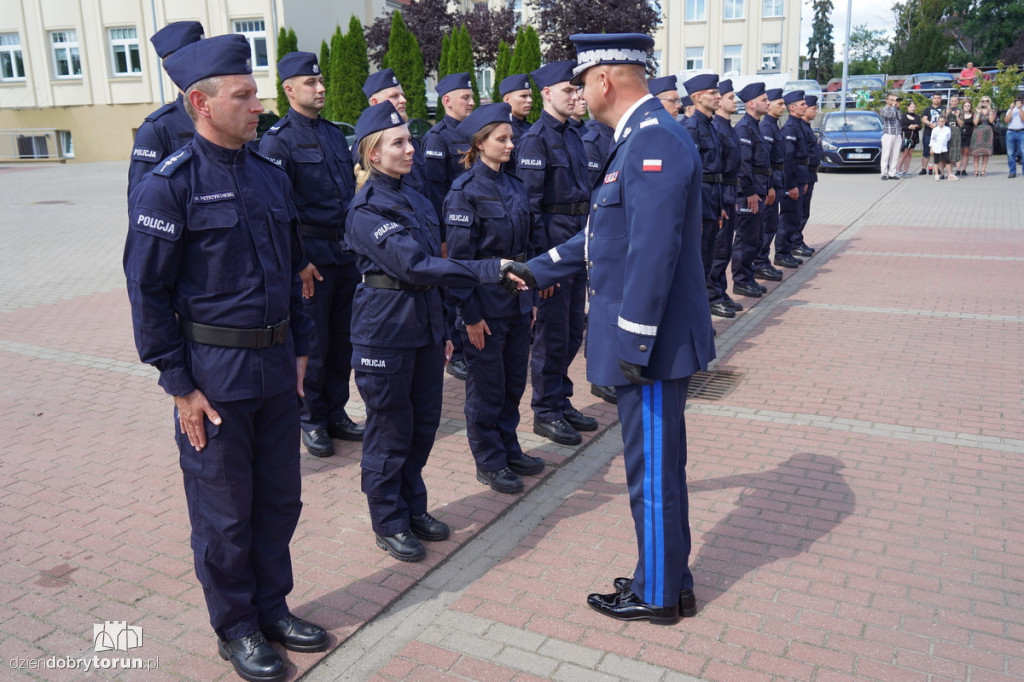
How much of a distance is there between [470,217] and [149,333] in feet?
7.08

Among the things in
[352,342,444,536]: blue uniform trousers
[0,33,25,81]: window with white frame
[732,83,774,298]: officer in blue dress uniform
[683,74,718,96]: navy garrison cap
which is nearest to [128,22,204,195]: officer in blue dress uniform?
[352,342,444,536]: blue uniform trousers

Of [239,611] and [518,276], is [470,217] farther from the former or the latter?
[239,611]

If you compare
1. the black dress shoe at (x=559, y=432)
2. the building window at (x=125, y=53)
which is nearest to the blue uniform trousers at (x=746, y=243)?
the black dress shoe at (x=559, y=432)

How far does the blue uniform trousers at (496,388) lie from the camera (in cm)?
491

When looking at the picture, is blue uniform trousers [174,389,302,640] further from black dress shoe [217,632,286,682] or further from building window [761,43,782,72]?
building window [761,43,782,72]

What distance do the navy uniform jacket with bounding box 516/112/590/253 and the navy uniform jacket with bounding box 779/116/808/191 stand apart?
6362 mm

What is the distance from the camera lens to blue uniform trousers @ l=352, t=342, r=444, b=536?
4.14 m

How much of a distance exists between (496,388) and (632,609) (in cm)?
165

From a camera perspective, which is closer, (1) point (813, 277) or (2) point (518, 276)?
(2) point (518, 276)

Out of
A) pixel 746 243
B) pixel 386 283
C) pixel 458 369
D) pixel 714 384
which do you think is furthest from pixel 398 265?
pixel 746 243

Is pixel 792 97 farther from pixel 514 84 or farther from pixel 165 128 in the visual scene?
pixel 165 128

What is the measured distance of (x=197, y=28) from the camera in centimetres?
507

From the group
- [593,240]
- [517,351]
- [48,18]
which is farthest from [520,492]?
[48,18]

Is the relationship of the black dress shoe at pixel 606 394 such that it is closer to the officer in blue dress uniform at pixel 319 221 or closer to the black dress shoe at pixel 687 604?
the officer in blue dress uniform at pixel 319 221
